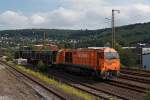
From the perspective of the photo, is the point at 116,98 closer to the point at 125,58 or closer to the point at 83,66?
the point at 83,66

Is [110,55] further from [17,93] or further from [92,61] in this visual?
[17,93]

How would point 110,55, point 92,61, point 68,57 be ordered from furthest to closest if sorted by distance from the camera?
1. point 68,57
2. point 92,61
3. point 110,55

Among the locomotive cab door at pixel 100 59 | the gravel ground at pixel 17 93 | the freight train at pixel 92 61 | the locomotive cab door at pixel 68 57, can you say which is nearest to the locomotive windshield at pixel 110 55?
the freight train at pixel 92 61

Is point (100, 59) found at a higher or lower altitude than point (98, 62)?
higher

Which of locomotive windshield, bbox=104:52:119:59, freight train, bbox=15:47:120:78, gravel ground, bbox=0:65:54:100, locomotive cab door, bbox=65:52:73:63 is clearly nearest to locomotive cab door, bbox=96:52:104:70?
freight train, bbox=15:47:120:78

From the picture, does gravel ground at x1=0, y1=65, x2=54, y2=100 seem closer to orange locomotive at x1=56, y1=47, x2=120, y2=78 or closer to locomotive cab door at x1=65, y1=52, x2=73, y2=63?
orange locomotive at x1=56, y1=47, x2=120, y2=78

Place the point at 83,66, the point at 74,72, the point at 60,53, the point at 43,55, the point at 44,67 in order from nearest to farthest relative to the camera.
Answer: the point at 83,66 → the point at 74,72 → the point at 60,53 → the point at 44,67 → the point at 43,55

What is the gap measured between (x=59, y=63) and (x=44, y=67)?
3.89 m

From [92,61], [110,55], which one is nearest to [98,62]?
[92,61]

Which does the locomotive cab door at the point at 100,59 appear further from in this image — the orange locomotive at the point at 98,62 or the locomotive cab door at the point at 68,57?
the locomotive cab door at the point at 68,57

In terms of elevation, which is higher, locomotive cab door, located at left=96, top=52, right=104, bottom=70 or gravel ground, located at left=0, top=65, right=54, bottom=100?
locomotive cab door, located at left=96, top=52, right=104, bottom=70

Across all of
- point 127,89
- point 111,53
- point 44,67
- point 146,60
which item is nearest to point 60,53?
point 44,67

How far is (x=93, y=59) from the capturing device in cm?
3681

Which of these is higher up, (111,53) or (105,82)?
(111,53)
